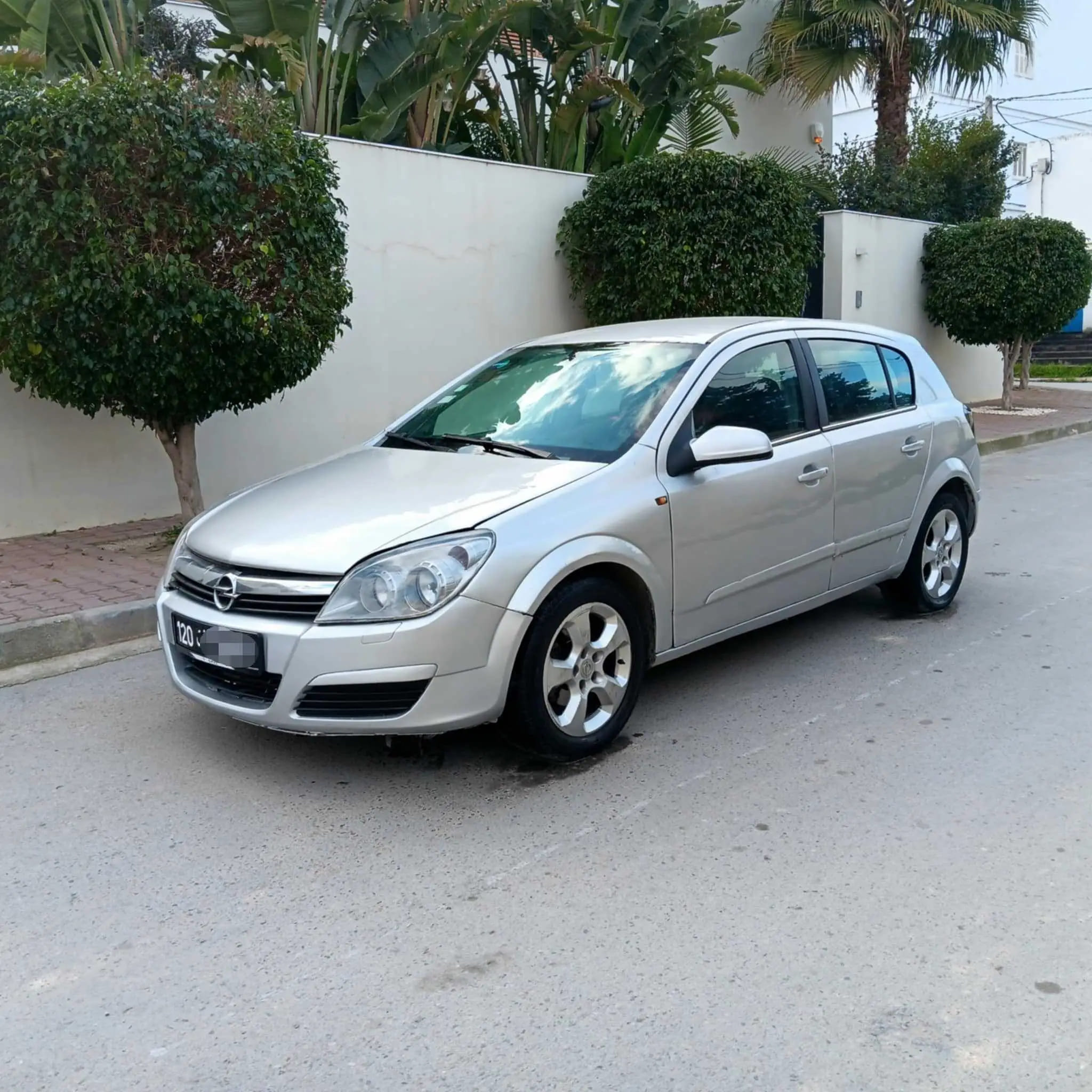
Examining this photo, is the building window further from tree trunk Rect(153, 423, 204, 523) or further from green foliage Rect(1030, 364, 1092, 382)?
tree trunk Rect(153, 423, 204, 523)

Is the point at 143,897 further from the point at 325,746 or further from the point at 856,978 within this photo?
the point at 856,978

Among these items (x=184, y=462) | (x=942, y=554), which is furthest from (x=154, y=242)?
(x=942, y=554)

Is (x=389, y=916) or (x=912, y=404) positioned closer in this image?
(x=389, y=916)

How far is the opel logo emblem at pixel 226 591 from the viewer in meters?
4.07

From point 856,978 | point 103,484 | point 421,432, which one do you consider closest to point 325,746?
point 421,432

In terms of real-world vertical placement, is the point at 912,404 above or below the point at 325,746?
above

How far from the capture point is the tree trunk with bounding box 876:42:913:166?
57.1 ft

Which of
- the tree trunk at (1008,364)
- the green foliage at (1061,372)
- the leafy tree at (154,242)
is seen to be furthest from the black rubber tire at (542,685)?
the green foliage at (1061,372)

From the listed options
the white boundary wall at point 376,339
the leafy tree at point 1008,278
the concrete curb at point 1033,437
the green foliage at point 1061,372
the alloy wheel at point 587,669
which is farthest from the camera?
the green foliage at point 1061,372

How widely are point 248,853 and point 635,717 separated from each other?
1811 mm

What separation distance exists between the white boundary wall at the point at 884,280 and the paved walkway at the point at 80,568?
33.5 feet

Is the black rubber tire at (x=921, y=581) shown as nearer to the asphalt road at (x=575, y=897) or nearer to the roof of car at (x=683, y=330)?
the asphalt road at (x=575, y=897)

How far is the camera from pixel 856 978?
298cm

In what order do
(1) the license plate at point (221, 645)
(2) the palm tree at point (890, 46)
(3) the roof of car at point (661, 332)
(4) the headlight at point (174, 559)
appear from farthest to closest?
Result: 1. (2) the palm tree at point (890, 46)
2. (3) the roof of car at point (661, 332)
3. (4) the headlight at point (174, 559)
4. (1) the license plate at point (221, 645)
